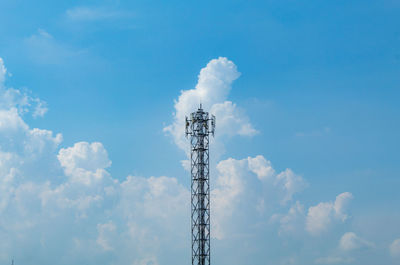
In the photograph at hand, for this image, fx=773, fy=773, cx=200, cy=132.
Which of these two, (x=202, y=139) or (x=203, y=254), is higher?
(x=202, y=139)

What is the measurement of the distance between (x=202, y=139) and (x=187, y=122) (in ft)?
14.9

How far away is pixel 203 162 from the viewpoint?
14538 centimetres

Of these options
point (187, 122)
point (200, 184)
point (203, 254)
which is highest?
point (187, 122)

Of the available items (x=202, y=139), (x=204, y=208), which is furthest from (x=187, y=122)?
(x=204, y=208)

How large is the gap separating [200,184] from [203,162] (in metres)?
4.25

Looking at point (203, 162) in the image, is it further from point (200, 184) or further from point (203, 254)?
point (203, 254)

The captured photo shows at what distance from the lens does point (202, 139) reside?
146m

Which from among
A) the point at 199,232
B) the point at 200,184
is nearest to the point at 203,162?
the point at 200,184

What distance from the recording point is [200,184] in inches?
5679

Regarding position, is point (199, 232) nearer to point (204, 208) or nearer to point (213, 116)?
point (204, 208)

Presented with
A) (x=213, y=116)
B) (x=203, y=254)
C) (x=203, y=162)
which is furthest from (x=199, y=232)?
(x=213, y=116)

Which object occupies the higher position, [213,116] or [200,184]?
[213,116]

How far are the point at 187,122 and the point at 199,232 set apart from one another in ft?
69.2

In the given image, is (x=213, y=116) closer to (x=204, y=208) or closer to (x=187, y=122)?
(x=187, y=122)
